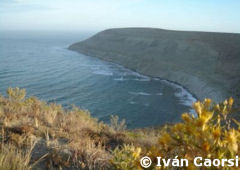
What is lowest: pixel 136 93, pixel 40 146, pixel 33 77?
pixel 136 93

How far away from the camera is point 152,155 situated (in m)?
1.84

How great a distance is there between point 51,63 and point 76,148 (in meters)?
50.1

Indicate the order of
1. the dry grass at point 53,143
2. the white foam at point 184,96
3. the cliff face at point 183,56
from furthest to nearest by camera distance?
1. the cliff face at point 183,56
2. the white foam at point 184,96
3. the dry grass at point 53,143

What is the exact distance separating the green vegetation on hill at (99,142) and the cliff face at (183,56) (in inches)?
1195

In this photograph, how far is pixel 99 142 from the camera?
148 inches

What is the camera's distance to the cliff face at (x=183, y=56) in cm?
3838

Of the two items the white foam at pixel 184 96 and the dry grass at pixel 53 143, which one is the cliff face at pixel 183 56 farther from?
the dry grass at pixel 53 143

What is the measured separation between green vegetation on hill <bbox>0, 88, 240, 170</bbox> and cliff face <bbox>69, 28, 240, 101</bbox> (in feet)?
99.6

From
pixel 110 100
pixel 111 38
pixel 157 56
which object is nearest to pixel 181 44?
pixel 157 56

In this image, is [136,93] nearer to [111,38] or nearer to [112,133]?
[112,133]

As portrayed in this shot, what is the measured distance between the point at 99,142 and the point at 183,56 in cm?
5393
